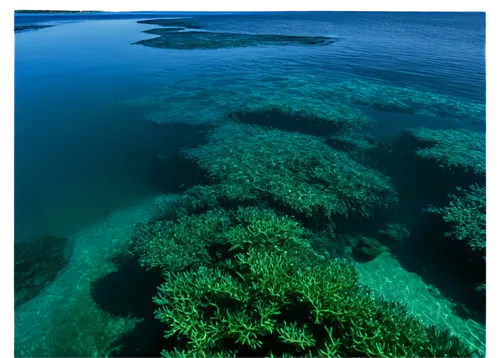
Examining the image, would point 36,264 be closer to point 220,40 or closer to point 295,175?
point 295,175

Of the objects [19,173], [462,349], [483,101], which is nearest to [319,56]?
[483,101]

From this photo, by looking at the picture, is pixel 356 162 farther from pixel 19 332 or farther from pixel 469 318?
pixel 19 332

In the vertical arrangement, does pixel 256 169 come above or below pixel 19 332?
above

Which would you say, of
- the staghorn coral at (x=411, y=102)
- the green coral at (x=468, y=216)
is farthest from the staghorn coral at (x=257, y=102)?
the green coral at (x=468, y=216)

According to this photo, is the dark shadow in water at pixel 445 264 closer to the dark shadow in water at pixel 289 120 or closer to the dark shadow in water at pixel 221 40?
the dark shadow in water at pixel 289 120

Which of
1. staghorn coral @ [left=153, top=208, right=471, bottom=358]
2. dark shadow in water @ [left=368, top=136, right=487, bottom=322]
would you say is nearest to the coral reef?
dark shadow in water @ [left=368, top=136, right=487, bottom=322]

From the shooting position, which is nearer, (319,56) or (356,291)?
(356,291)
